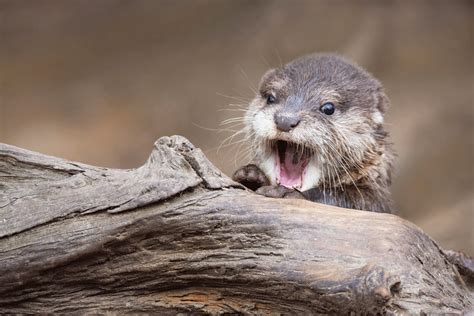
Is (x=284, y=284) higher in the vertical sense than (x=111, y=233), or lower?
lower

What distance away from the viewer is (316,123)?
11.2 ft

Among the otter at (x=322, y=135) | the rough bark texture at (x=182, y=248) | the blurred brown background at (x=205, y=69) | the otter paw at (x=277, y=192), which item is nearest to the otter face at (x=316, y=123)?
the otter at (x=322, y=135)

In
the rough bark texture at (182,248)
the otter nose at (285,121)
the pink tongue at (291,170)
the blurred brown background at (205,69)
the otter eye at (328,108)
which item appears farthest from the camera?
the blurred brown background at (205,69)

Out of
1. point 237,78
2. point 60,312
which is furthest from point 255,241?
point 237,78

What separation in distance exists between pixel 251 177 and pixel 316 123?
0.35 metres

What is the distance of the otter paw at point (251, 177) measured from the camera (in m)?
3.35

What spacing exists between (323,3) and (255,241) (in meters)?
4.46

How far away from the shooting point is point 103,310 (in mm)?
2742

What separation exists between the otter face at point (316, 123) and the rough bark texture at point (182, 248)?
1.91 feet

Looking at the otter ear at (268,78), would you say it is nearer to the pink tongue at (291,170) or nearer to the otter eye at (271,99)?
the otter eye at (271,99)

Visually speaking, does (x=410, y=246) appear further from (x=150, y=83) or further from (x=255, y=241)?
(x=150, y=83)

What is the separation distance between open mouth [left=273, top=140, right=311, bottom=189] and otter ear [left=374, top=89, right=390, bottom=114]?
1.93 feet

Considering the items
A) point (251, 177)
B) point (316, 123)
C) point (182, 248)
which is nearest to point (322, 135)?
point (316, 123)

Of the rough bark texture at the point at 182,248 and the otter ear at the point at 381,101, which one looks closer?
the rough bark texture at the point at 182,248
